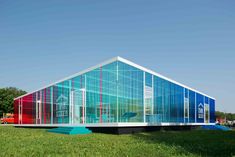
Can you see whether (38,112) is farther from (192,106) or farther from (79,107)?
(192,106)

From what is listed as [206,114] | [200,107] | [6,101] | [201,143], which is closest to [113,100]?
[201,143]

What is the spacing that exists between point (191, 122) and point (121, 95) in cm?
1738

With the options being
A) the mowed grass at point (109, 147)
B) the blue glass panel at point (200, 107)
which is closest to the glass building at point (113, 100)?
the blue glass panel at point (200, 107)

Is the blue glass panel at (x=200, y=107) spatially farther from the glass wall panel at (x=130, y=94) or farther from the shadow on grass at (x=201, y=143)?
the shadow on grass at (x=201, y=143)

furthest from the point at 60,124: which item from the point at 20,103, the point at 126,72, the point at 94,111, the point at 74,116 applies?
the point at 20,103

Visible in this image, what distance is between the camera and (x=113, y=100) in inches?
886

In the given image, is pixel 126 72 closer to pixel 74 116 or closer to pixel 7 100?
pixel 74 116

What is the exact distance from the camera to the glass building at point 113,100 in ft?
74.4

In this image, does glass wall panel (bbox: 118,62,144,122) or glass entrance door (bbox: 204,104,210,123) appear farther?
glass entrance door (bbox: 204,104,210,123)

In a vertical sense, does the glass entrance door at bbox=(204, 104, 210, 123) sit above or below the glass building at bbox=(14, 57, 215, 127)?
below

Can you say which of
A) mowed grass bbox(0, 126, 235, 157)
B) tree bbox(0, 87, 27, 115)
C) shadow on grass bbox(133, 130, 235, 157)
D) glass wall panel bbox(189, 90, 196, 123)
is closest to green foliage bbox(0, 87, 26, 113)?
tree bbox(0, 87, 27, 115)

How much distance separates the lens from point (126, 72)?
75.7 feet

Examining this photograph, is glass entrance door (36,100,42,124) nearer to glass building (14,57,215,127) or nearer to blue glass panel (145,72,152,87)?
glass building (14,57,215,127)

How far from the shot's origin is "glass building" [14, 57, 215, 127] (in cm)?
2267
